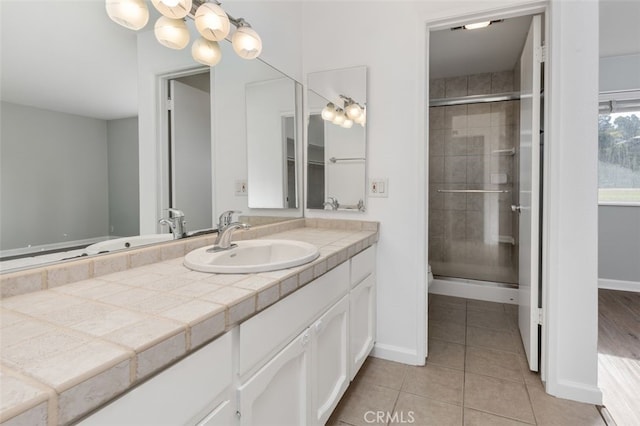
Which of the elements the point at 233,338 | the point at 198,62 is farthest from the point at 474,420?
the point at 198,62

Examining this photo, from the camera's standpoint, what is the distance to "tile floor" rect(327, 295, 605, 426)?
1489 mm

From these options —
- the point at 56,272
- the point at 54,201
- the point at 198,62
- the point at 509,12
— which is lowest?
the point at 56,272

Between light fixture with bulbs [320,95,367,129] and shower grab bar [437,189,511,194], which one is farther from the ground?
light fixture with bulbs [320,95,367,129]

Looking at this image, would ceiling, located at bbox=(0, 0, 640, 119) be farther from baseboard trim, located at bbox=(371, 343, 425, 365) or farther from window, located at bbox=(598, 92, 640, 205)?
window, located at bbox=(598, 92, 640, 205)

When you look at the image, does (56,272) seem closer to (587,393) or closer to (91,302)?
(91,302)

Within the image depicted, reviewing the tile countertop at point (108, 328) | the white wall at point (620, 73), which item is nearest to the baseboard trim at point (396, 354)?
the tile countertop at point (108, 328)

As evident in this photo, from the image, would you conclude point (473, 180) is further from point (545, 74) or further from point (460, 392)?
point (460, 392)

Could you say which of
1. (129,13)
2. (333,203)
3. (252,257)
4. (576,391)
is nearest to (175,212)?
(252,257)

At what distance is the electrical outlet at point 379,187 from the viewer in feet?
6.39

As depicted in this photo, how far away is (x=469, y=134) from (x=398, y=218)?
6.46 feet

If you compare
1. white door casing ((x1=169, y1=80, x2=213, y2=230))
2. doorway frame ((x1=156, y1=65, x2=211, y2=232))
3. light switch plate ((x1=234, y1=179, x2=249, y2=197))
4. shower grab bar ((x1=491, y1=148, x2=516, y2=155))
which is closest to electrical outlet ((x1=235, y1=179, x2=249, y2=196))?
light switch plate ((x1=234, y1=179, x2=249, y2=197))

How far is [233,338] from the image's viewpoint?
77 cm

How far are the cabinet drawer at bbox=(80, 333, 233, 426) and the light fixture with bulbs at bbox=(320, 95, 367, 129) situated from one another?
1.58 meters

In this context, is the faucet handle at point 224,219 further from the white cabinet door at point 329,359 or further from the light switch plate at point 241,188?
the white cabinet door at point 329,359
